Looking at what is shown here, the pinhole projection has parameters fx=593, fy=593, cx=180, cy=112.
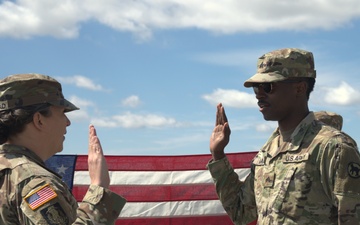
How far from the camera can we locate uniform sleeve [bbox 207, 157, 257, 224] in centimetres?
421

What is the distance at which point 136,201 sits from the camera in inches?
325

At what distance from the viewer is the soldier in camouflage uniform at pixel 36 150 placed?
7.75 ft

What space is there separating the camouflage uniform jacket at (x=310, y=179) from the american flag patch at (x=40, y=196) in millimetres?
1887

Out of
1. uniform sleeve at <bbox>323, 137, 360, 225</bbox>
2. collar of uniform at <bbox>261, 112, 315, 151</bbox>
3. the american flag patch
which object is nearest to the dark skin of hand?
collar of uniform at <bbox>261, 112, 315, 151</bbox>

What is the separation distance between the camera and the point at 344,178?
3.55 meters

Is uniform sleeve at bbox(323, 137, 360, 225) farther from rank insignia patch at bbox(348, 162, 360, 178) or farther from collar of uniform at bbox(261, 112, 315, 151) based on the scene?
collar of uniform at bbox(261, 112, 315, 151)

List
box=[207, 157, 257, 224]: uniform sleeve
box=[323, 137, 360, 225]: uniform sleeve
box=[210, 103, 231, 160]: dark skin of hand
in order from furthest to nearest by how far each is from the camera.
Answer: box=[210, 103, 231, 160]: dark skin of hand
box=[207, 157, 257, 224]: uniform sleeve
box=[323, 137, 360, 225]: uniform sleeve

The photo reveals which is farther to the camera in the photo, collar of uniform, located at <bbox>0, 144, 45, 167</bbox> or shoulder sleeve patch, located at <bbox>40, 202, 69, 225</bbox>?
collar of uniform, located at <bbox>0, 144, 45, 167</bbox>

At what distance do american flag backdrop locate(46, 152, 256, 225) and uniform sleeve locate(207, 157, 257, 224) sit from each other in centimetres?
400

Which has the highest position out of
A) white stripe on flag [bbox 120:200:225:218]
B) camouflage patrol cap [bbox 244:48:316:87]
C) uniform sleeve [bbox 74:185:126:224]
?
camouflage patrol cap [bbox 244:48:316:87]

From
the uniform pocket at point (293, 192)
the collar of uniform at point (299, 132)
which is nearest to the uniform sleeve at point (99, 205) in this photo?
the uniform pocket at point (293, 192)

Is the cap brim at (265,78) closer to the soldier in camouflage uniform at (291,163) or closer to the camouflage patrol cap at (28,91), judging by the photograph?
the soldier in camouflage uniform at (291,163)

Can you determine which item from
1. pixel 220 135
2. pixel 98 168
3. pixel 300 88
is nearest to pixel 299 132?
pixel 300 88

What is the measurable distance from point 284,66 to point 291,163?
669 millimetres
